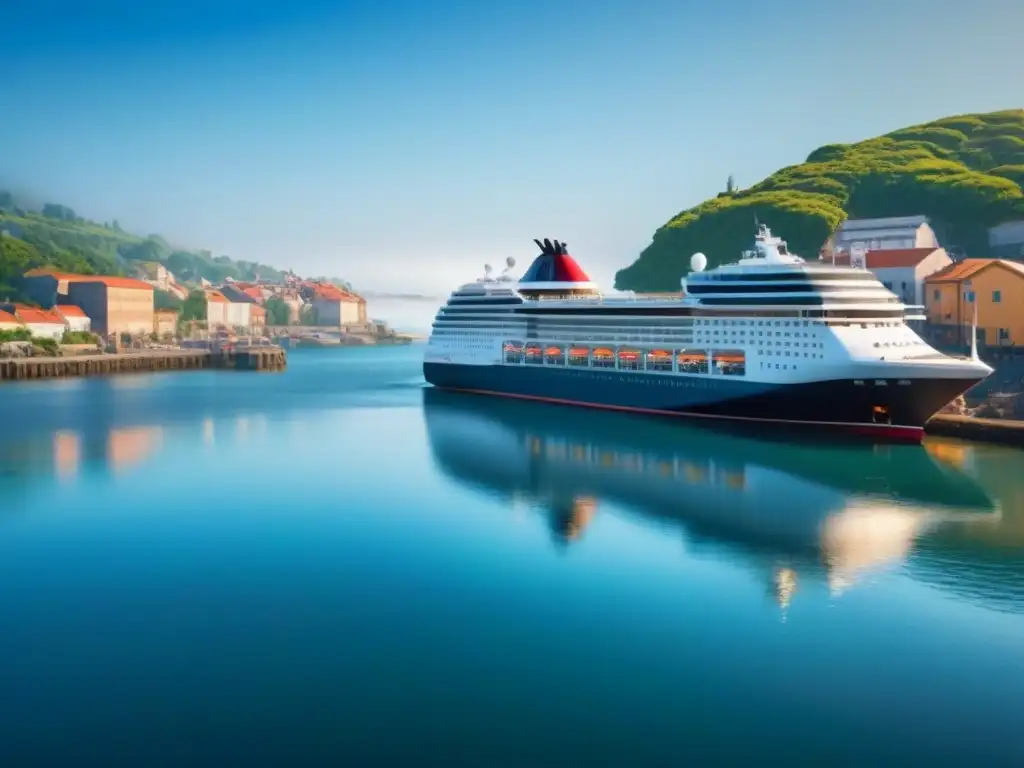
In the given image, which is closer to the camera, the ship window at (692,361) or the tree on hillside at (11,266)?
the ship window at (692,361)

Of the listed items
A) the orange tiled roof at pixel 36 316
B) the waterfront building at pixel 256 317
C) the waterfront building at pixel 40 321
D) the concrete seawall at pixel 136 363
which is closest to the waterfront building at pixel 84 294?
the orange tiled roof at pixel 36 316

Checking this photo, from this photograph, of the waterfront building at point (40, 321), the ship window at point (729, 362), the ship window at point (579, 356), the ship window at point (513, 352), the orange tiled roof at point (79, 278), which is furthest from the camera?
the orange tiled roof at point (79, 278)

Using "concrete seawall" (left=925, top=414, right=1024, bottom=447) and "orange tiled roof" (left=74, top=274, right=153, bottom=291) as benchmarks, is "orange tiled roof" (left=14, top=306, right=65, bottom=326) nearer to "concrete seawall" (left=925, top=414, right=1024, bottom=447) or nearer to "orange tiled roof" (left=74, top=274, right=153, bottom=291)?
"orange tiled roof" (left=74, top=274, right=153, bottom=291)

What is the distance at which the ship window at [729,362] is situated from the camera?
31.9 metres

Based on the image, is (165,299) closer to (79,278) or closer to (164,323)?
(164,323)

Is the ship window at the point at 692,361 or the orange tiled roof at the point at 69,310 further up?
the orange tiled roof at the point at 69,310

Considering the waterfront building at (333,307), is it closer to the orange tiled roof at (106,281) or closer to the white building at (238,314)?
the white building at (238,314)

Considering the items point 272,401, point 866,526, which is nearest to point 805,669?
point 866,526

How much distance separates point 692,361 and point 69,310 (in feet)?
232

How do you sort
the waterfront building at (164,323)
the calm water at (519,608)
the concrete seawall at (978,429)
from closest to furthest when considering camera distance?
the calm water at (519,608)
the concrete seawall at (978,429)
the waterfront building at (164,323)

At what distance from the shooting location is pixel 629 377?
3631cm

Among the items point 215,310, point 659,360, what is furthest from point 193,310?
point 659,360

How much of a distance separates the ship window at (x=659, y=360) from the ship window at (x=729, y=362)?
2356 millimetres

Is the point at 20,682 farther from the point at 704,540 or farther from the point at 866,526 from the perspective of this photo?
the point at 866,526
